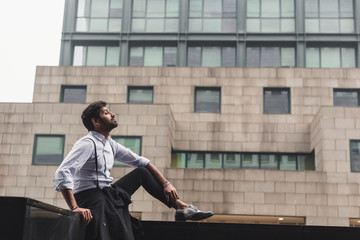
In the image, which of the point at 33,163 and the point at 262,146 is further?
the point at 262,146

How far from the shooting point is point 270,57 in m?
36.4

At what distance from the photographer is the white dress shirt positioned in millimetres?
5785

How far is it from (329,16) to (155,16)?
1135 centimetres

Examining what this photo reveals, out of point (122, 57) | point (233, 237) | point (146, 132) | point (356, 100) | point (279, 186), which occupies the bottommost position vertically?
point (233, 237)

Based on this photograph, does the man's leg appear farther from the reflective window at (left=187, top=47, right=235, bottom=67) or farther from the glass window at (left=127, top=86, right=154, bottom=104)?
the reflective window at (left=187, top=47, right=235, bottom=67)

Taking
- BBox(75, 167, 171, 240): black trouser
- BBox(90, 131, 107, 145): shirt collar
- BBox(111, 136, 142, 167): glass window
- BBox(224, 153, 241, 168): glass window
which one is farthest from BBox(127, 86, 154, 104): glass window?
BBox(75, 167, 171, 240): black trouser

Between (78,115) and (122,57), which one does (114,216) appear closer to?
(78,115)

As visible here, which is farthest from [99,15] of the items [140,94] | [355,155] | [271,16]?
[355,155]

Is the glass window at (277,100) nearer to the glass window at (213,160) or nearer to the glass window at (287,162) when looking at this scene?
the glass window at (287,162)

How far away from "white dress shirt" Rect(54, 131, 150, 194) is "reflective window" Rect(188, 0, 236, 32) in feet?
102

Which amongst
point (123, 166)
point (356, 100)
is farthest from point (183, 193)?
point (356, 100)

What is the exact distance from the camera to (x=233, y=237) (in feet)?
22.6

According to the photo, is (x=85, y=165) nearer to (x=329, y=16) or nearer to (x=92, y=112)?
(x=92, y=112)

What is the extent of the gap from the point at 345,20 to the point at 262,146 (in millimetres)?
→ 11484
